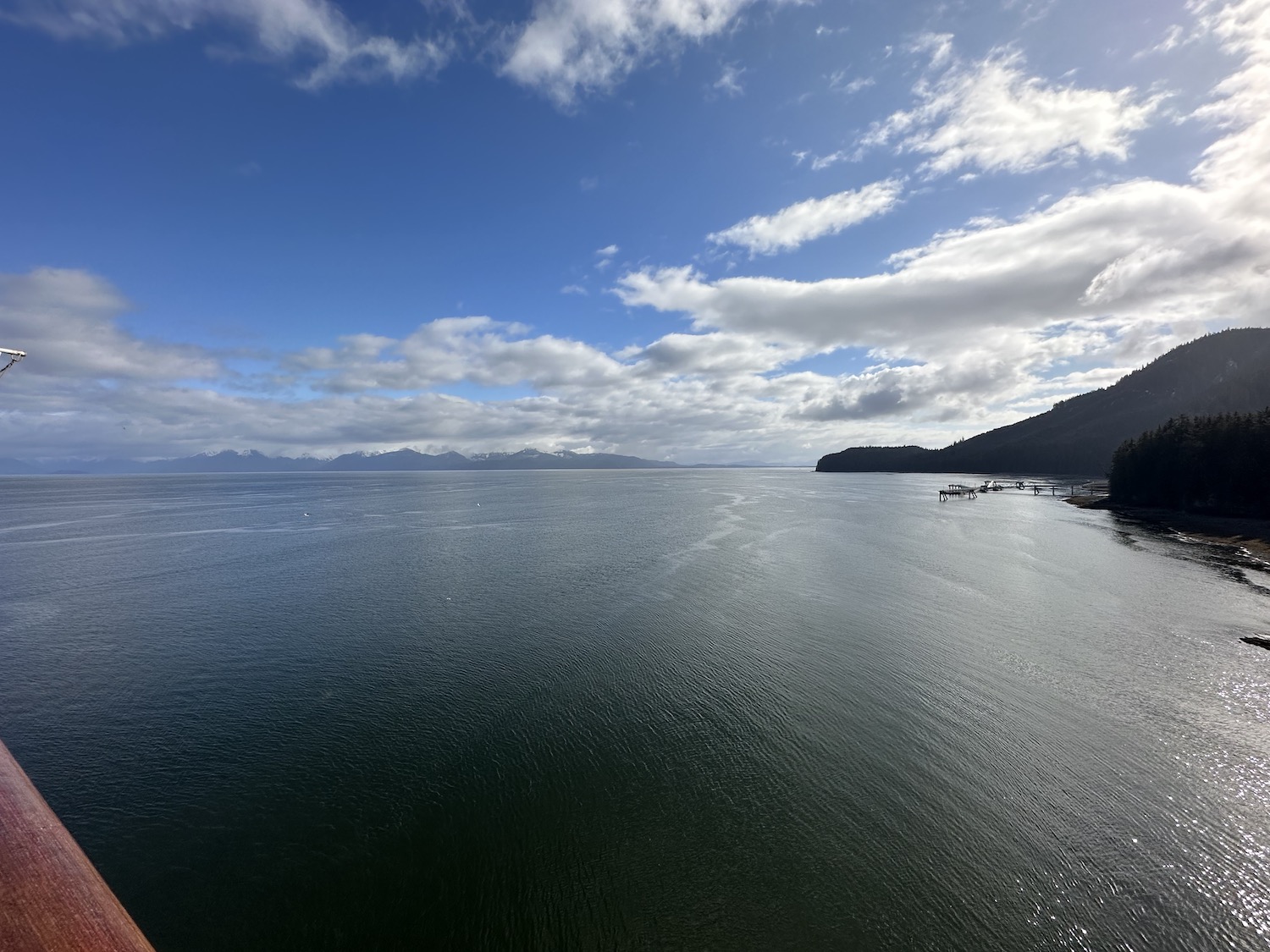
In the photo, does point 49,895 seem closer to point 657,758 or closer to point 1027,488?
point 657,758

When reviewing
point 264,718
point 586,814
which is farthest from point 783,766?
point 264,718

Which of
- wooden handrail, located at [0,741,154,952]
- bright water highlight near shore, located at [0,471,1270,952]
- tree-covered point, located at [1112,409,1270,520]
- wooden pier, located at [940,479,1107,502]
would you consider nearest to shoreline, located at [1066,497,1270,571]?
tree-covered point, located at [1112,409,1270,520]

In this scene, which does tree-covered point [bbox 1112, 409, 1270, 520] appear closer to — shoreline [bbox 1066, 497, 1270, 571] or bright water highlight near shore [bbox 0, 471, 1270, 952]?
shoreline [bbox 1066, 497, 1270, 571]

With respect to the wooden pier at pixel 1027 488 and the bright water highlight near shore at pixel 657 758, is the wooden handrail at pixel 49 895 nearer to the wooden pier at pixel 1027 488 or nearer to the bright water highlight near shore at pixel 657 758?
the bright water highlight near shore at pixel 657 758

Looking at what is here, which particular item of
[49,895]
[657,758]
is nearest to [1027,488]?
[657,758]

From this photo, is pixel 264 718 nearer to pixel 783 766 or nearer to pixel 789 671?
pixel 783 766

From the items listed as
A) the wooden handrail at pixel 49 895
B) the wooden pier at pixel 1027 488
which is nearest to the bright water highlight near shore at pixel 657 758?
the wooden handrail at pixel 49 895
